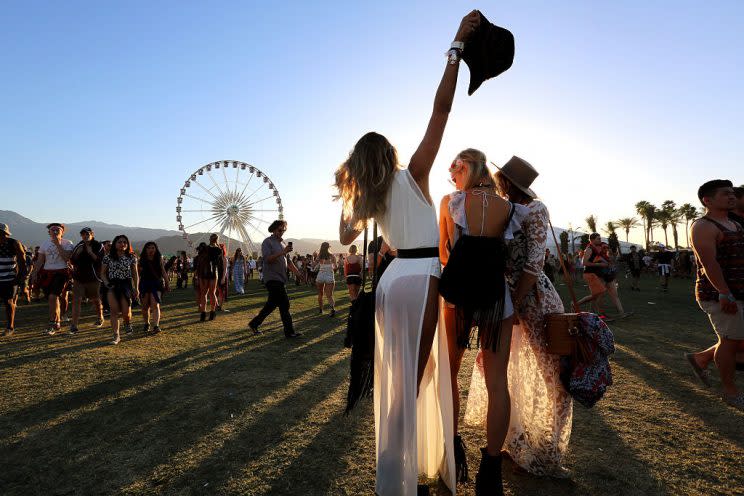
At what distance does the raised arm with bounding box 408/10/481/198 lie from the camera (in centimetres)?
203

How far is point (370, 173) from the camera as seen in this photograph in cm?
211

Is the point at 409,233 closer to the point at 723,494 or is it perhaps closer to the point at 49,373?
the point at 723,494

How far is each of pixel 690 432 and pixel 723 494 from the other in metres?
0.95

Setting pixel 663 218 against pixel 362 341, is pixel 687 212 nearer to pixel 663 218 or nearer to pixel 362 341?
pixel 663 218

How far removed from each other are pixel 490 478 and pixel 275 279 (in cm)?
562

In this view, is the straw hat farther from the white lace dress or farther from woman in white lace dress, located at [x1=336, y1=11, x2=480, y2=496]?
woman in white lace dress, located at [x1=336, y1=11, x2=480, y2=496]

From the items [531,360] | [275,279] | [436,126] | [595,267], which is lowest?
[531,360]

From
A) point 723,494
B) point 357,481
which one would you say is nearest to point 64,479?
point 357,481

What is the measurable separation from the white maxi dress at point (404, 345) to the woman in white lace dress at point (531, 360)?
0.55 metres

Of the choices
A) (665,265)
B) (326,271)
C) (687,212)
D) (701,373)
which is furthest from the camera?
(687,212)

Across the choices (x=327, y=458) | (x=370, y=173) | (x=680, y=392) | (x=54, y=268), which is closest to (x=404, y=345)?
(x=370, y=173)

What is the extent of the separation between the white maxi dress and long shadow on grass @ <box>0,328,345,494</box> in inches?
59.9

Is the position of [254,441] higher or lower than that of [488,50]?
lower

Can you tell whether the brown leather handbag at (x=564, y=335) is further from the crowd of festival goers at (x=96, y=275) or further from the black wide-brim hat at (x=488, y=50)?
the crowd of festival goers at (x=96, y=275)
